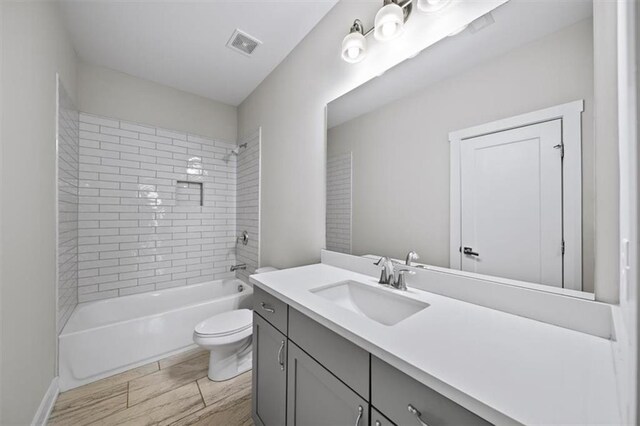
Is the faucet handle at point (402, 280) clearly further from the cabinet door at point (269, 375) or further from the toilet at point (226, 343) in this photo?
the toilet at point (226, 343)

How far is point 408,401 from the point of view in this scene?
0.59m

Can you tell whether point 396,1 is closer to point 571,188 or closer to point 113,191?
point 571,188

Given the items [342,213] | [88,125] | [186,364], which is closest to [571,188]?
[342,213]

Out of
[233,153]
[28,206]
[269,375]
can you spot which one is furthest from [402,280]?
[233,153]

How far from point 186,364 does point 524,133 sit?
2.58m

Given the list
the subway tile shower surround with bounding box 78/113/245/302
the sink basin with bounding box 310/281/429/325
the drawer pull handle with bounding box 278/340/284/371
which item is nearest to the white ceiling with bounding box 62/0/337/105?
the subway tile shower surround with bounding box 78/113/245/302

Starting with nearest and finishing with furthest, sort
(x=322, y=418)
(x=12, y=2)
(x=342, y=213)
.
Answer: (x=322, y=418), (x=12, y=2), (x=342, y=213)

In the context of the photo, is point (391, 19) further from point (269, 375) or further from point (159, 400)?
point (159, 400)

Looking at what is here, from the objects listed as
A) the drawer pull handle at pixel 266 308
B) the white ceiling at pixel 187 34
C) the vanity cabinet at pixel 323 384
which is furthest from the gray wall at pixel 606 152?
the white ceiling at pixel 187 34

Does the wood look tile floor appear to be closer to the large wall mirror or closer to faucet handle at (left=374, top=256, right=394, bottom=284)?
faucet handle at (left=374, top=256, right=394, bottom=284)

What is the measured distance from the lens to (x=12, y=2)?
1.11 meters

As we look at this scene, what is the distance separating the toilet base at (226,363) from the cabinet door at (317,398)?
3.06 feet

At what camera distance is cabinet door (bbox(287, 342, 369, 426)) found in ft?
2.42

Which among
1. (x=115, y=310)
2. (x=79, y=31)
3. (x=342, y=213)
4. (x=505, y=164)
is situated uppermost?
(x=79, y=31)
